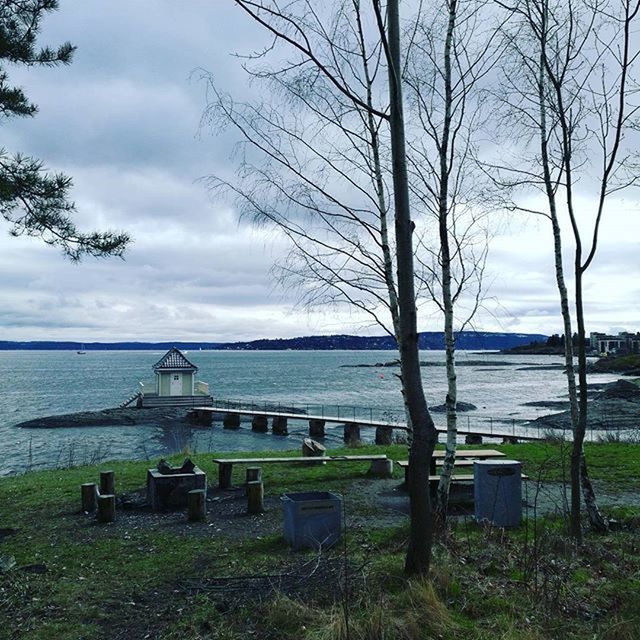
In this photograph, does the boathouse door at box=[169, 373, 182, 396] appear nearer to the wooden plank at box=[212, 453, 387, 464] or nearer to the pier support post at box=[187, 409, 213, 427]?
the pier support post at box=[187, 409, 213, 427]

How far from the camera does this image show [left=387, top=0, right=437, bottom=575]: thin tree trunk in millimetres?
5078

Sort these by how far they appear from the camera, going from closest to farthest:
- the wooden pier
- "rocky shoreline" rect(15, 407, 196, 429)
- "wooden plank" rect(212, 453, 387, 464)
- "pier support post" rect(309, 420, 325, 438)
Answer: "wooden plank" rect(212, 453, 387, 464)
the wooden pier
"pier support post" rect(309, 420, 325, 438)
"rocky shoreline" rect(15, 407, 196, 429)

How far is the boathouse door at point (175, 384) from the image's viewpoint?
49866 millimetres

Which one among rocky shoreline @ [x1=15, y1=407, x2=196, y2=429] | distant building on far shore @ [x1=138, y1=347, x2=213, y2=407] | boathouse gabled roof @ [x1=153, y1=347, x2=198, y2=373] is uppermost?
boathouse gabled roof @ [x1=153, y1=347, x2=198, y2=373]

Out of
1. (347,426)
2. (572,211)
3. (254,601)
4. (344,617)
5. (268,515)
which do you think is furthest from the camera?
(347,426)

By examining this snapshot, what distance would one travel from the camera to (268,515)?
8891 millimetres

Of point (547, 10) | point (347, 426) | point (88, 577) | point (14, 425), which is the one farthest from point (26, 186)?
point (14, 425)

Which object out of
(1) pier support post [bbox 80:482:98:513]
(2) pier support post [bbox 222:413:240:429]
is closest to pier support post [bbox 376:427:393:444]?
(2) pier support post [bbox 222:413:240:429]

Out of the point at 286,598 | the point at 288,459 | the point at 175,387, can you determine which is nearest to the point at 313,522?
the point at 286,598

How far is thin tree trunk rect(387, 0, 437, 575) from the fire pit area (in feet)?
16.3

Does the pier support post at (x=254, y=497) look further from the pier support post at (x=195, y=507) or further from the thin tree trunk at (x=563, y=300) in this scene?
the thin tree trunk at (x=563, y=300)

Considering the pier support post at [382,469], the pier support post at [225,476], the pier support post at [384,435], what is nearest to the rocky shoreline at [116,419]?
the pier support post at [384,435]

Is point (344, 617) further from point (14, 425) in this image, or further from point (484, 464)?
point (14, 425)

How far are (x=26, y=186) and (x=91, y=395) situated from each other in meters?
72.1
